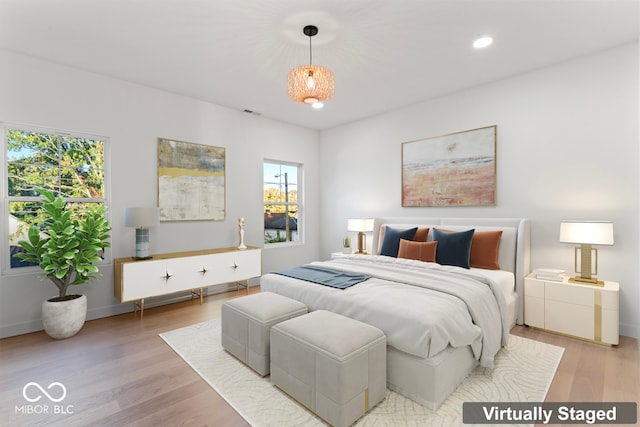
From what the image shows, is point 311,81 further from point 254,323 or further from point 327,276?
point 254,323

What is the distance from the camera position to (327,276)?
2.85 meters

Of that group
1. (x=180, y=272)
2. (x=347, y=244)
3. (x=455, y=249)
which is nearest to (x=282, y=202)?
(x=347, y=244)

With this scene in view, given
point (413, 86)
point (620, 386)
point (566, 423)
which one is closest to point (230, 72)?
point (413, 86)

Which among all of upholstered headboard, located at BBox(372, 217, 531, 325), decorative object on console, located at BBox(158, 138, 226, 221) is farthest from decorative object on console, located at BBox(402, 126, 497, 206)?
decorative object on console, located at BBox(158, 138, 226, 221)

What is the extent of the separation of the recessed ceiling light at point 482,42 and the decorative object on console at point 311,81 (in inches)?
56.8

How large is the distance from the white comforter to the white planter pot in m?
1.87

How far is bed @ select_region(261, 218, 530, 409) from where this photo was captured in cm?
187

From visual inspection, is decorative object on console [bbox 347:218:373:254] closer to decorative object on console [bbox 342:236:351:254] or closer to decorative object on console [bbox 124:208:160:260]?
decorative object on console [bbox 342:236:351:254]

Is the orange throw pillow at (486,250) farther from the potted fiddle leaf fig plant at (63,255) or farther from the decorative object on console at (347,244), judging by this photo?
the potted fiddle leaf fig plant at (63,255)

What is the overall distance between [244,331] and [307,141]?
13.2 ft

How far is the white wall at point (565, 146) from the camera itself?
2830mm

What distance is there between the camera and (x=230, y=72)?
3.37 metres

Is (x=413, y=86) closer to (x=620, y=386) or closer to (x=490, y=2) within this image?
(x=490, y=2)

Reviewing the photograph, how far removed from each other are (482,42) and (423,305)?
246cm
